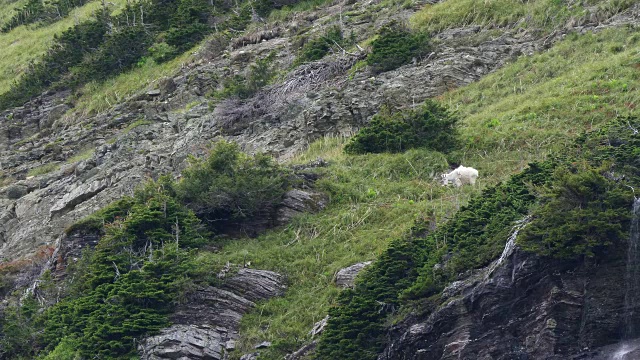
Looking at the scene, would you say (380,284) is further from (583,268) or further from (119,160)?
(119,160)

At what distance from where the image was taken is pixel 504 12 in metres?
37.8

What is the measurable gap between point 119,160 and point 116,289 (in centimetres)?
1178

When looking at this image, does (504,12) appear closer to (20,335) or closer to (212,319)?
(212,319)

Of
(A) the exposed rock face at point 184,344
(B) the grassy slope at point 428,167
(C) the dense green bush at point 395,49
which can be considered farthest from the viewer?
(C) the dense green bush at point 395,49

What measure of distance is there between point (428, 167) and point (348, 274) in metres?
5.89

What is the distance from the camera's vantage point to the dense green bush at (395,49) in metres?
36.5

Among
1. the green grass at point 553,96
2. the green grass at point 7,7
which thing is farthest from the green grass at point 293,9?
the green grass at point 7,7

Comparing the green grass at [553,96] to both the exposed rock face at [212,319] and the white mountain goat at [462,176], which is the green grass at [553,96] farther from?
the exposed rock face at [212,319]

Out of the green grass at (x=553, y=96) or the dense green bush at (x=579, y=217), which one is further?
the green grass at (x=553, y=96)

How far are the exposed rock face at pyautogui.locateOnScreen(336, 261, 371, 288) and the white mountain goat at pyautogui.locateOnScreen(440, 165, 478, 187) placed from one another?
4135 mm

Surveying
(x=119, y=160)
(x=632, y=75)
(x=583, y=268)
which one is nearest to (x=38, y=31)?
(x=119, y=160)

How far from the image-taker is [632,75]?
3047 cm

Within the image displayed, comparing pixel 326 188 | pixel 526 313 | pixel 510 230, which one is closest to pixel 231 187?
pixel 326 188

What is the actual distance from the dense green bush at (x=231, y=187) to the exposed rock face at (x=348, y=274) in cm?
359
